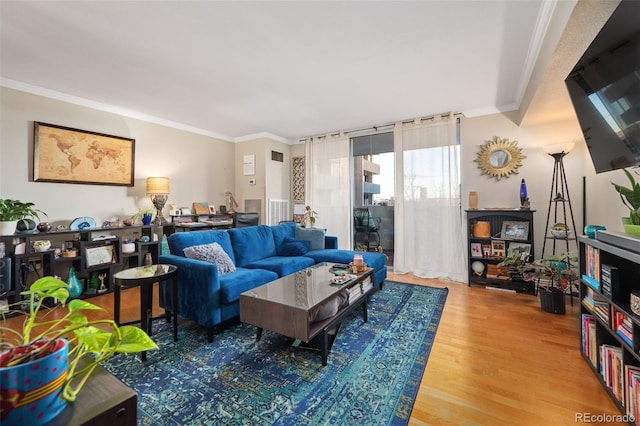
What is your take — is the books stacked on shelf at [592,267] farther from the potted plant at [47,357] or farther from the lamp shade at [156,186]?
the lamp shade at [156,186]

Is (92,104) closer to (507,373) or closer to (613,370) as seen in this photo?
(507,373)

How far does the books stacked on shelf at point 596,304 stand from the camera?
5.60 feet

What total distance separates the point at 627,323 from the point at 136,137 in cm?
539

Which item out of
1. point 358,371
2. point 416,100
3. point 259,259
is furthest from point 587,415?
point 416,100

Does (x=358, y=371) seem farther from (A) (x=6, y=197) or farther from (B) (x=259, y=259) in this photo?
(A) (x=6, y=197)

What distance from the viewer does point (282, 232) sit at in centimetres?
396

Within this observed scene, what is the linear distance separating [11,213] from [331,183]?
13.6 ft

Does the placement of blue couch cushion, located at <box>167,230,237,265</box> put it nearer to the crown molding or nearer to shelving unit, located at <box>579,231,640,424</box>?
the crown molding

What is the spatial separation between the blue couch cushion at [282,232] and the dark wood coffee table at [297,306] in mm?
1384

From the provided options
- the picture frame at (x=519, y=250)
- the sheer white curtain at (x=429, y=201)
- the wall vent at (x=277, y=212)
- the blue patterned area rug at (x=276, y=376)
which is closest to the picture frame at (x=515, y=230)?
the picture frame at (x=519, y=250)

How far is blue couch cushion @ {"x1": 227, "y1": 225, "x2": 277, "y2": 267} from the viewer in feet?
10.5

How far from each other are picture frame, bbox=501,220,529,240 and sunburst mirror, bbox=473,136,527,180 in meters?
0.67

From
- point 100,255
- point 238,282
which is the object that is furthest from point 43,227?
point 238,282

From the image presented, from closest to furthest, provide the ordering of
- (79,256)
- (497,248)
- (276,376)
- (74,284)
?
(276,376)
(74,284)
(79,256)
(497,248)
